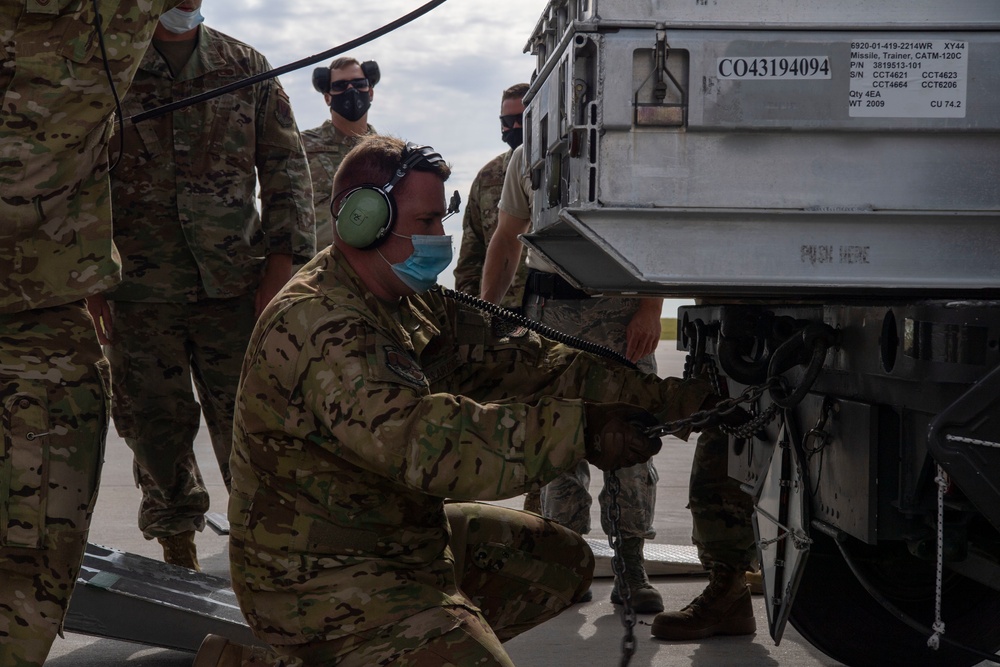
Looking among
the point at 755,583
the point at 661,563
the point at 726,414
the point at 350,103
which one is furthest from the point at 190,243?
the point at 350,103

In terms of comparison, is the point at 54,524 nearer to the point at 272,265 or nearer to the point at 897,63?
the point at 272,265

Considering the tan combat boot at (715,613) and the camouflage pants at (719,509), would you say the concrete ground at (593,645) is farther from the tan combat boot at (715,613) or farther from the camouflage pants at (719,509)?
the camouflage pants at (719,509)

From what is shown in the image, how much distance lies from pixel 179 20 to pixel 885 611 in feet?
9.97

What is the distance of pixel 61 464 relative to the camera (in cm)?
286

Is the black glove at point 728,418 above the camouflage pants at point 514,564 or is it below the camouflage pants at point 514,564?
above

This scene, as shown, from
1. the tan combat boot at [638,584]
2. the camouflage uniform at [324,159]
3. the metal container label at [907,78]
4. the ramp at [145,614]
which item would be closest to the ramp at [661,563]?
the tan combat boot at [638,584]

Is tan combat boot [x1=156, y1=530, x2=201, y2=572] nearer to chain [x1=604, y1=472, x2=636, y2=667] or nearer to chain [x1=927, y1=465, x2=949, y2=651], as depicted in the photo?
chain [x1=604, y1=472, x2=636, y2=667]

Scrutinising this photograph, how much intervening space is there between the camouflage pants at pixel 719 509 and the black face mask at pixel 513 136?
2.20 metres

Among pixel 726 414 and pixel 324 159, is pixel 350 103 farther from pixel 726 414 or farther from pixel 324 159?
pixel 726 414

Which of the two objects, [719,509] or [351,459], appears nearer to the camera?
[351,459]

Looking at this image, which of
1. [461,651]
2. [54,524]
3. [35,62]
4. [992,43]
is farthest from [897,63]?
[54,524]

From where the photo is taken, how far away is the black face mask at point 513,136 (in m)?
5.52

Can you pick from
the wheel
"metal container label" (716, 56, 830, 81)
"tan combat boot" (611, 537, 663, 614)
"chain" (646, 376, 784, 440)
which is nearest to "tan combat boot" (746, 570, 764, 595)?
"tan combat boot" (611, 537, 663, 614)

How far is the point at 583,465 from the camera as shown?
4.87 m
